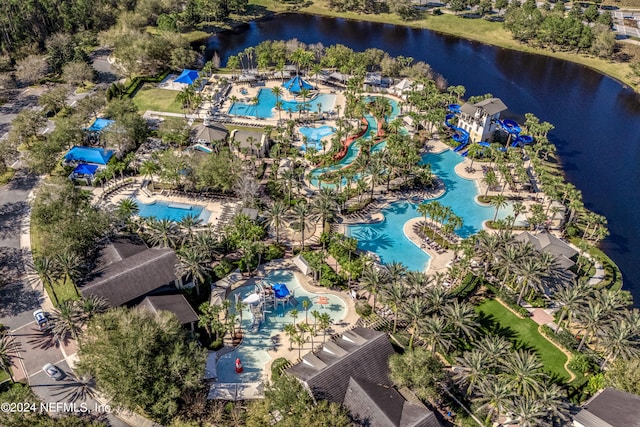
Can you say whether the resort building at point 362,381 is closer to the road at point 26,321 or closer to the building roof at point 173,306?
the building roof at point 173,306

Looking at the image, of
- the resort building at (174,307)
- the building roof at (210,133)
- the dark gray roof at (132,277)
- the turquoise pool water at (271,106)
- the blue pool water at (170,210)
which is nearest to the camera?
the resort building at (174,307)

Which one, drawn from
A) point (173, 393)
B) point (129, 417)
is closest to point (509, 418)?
point (173, 393)

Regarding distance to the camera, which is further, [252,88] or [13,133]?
[252,88]

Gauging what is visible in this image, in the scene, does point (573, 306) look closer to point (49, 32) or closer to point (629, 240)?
point (629, 240)

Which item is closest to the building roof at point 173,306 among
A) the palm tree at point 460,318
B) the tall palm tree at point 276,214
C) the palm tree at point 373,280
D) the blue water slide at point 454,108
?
the tall palm tree at point 276,214

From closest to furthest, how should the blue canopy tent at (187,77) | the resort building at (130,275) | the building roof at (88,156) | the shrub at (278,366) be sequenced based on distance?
1. the shrub at (278,366)
2. the resort building at (130,275)
3. the building roof at (88,156)
4. the blue canopy tent at (187,77)

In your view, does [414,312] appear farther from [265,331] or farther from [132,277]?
[132,277]

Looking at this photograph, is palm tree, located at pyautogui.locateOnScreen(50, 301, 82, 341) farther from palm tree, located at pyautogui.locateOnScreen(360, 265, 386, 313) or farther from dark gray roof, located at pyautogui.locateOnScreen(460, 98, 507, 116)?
dark gray roof, located at pyautogui.locateOnScreen(460, 98, 507, 116)
